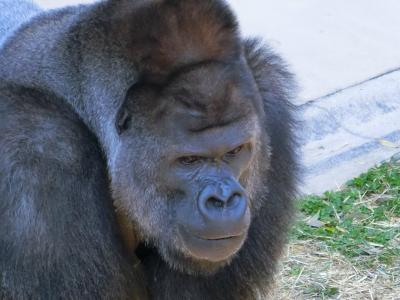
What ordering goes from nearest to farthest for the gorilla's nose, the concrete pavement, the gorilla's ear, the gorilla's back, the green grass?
the gorilla's nose < the gorilla's ear < the gorilla's back < the green grass < the concrete pavement

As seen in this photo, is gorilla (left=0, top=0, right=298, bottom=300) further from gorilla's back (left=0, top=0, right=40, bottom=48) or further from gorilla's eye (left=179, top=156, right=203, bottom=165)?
gorilla's back (left=0, top=0, right=40, bottom=48)

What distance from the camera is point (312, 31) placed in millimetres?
7133

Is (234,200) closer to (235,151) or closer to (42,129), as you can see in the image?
(235,151)

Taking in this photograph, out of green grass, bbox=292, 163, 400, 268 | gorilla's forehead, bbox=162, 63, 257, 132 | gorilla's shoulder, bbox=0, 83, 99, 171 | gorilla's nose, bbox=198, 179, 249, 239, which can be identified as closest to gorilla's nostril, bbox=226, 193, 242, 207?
gorilla's nose, bbox=198, 179, 249, 239

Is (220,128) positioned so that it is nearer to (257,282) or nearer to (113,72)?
(113,72)

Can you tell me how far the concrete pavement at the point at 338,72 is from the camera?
5895 mm

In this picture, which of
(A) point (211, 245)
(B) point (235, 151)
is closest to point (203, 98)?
(B) point (235, 151)

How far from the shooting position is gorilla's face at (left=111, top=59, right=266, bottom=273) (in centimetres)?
358

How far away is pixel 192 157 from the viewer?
144 inches

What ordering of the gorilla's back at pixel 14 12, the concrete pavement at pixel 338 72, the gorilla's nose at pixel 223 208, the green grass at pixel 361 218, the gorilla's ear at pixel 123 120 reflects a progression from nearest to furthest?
the gorilla's nose at pixel 223 208 → the gorilla's ear at pixel 123 120 → the gorilla's back at pixel 14 12 → the green grass at pixel 361 218 → the concrete pavement at pixel 338 72

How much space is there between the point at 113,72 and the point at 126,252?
2.32ft

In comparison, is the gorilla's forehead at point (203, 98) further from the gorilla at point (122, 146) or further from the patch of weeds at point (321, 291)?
the patch of weeds at point (321, 291)

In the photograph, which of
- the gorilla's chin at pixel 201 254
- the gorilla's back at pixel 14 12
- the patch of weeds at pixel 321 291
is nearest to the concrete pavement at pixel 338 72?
the patch of weeds at pixel 321 291

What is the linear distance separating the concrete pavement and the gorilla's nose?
1.63 metres
